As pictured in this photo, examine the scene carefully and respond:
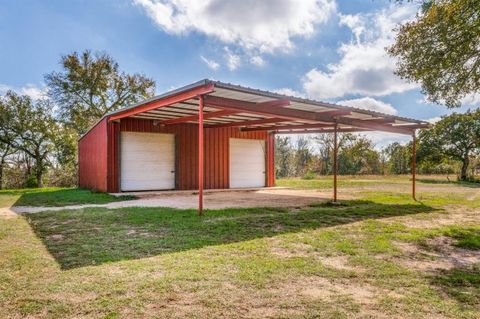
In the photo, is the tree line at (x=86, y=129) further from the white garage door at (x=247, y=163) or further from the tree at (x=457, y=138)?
the white garage door at (x=247, y=163)

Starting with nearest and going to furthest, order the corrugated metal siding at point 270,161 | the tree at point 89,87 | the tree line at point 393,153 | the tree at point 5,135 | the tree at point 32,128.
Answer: the corrugated metal siding at point 270,161
the tree at point 5,135
the tree at point 32,128
the tree line at point 393,153
the tree at point 89,87

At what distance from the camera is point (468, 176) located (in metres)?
19.8

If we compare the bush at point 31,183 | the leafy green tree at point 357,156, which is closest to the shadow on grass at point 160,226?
the bush at point 31,183

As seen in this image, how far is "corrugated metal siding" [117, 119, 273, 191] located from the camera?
12079 millimetres

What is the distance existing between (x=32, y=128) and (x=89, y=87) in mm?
5306

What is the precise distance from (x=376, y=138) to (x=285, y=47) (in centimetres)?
1411

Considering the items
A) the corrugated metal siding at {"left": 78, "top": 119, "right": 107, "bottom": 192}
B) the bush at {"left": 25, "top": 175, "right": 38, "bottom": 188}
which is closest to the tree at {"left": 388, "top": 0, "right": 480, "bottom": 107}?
the corrugated metal siding at {"left": 78, "top": 119, "right": 107, "bottom": 192}

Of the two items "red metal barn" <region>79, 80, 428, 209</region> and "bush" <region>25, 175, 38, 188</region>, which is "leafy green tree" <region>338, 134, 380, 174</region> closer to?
"red metal barn" <region>79, 80, 428, 209</region>

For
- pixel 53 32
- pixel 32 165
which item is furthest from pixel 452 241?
pixel 32 165

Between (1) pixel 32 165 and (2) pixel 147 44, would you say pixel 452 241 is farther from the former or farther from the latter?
(1) pixel 32 165

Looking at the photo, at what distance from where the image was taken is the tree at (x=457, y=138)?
19266mm

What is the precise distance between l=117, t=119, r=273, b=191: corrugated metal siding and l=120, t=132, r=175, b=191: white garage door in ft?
0.72

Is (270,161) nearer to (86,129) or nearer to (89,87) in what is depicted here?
(86,129)

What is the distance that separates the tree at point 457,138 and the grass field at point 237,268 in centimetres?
1610
